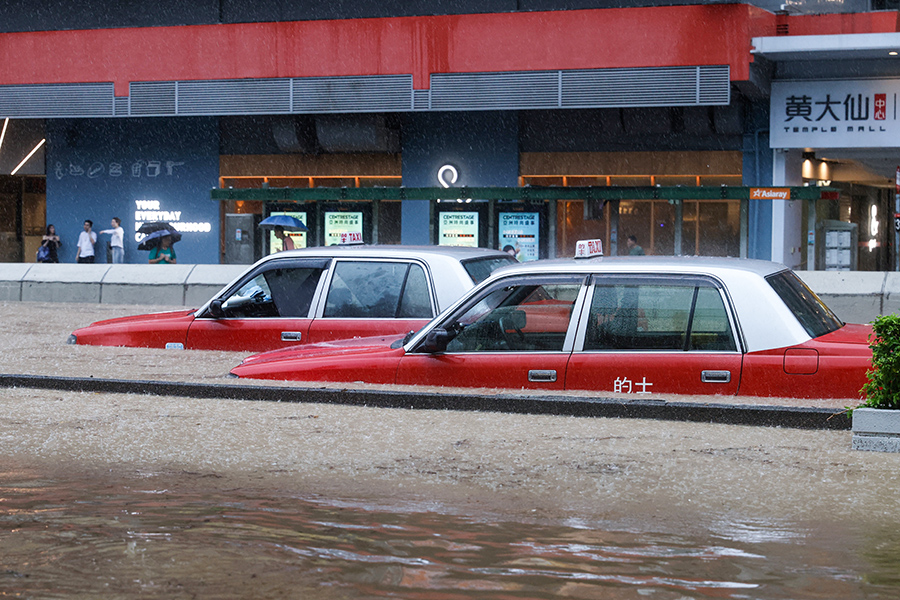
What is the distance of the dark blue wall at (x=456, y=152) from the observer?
2647 cm

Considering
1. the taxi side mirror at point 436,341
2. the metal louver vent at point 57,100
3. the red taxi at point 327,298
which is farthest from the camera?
the metal louver vent at point 57,100

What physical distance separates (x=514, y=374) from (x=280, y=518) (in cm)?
247

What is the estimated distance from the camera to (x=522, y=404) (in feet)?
24.0

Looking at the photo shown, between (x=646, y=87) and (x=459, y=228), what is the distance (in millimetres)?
5808

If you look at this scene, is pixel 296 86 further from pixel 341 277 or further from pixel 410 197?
pixel 341 277

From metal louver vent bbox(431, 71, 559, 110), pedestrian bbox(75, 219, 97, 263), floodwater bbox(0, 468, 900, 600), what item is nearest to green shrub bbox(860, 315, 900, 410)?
floodwater bbox(0, 468, 900, 600)

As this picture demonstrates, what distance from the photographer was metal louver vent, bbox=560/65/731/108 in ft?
74.3

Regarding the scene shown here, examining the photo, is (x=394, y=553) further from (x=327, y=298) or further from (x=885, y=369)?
(x=327, y=298)

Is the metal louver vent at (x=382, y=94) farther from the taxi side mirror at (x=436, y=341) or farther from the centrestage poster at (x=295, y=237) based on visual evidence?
the taxi side mirror at (x=436, y=341)

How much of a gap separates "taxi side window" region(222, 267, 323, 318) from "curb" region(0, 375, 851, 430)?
1590mm

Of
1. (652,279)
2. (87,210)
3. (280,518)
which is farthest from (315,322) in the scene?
(87,210)

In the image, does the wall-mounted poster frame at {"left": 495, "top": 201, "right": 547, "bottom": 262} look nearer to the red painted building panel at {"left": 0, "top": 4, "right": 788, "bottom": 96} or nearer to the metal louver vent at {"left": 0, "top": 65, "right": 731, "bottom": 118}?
the metal louver vent at {"left": 0, "top": 65, "right": 731, "bottom": 118}

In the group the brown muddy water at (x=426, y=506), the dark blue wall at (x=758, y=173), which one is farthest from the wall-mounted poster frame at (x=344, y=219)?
the brown muddy water at (x=426, y=506)

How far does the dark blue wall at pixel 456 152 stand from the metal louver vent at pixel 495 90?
2.32 metres
